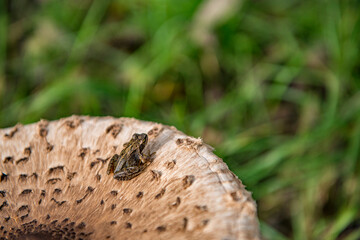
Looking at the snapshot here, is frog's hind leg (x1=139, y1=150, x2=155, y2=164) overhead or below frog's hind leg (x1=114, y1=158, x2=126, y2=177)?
below

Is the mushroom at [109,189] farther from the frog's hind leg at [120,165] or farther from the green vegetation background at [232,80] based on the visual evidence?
the green vegetation background at [232,80]

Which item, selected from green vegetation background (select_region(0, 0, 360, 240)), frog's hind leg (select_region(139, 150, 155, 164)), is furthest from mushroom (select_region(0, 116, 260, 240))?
green vegetation background (select_region(0, 0, 360, 240))

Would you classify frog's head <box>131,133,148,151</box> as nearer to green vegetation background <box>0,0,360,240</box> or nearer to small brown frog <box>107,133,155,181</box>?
small brown frog <box>107,133,155,181</box>

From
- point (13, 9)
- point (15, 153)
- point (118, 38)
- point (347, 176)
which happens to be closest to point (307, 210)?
point (347, 176)

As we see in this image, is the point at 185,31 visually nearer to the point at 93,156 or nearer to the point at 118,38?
the point at 118,38

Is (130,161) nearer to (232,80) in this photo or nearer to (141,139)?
(141,139)

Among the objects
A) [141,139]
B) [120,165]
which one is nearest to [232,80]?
[141,139]
